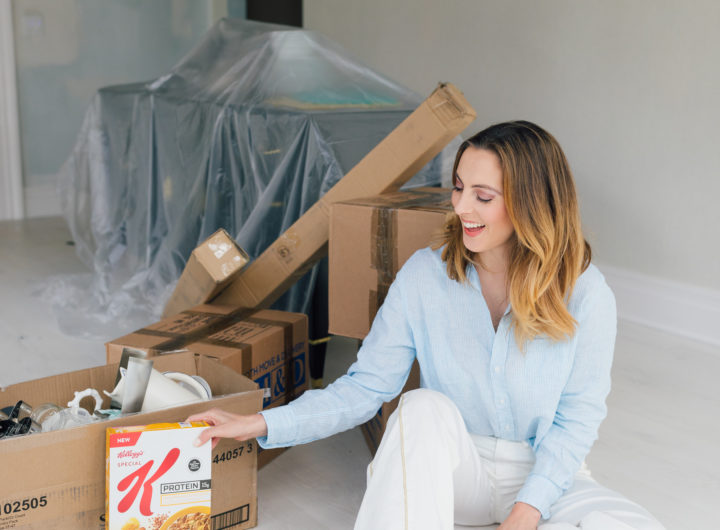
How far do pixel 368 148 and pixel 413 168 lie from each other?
480 millimetres

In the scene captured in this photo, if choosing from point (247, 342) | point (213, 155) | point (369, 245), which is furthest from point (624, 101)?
point (247, 342)

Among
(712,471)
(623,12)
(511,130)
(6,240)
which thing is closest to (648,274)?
(623,12)

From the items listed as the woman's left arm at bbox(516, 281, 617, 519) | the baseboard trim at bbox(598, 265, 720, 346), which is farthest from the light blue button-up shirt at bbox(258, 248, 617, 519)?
the baseboard trim at bbox(598, 265, 720, 346)

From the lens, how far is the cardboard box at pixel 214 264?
6.36ft

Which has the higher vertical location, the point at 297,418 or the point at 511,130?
the point at 511,130

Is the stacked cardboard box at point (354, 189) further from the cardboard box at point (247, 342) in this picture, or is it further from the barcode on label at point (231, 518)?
the barcode on label at point (231, 518)

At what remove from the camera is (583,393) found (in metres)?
1.20

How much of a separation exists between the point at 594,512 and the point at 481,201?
0.49 m

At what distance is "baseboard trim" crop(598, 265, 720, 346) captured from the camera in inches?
113

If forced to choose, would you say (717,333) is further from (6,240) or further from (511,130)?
(6,240)

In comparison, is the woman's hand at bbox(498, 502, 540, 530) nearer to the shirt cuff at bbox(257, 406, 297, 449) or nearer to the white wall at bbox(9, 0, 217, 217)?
the shirt cuff at bbox(257, 406, 297, 449)

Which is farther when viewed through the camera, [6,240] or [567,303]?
[6,240]

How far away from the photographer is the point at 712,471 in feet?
6.16

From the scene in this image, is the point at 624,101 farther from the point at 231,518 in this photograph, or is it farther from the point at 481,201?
the point at 231,518
